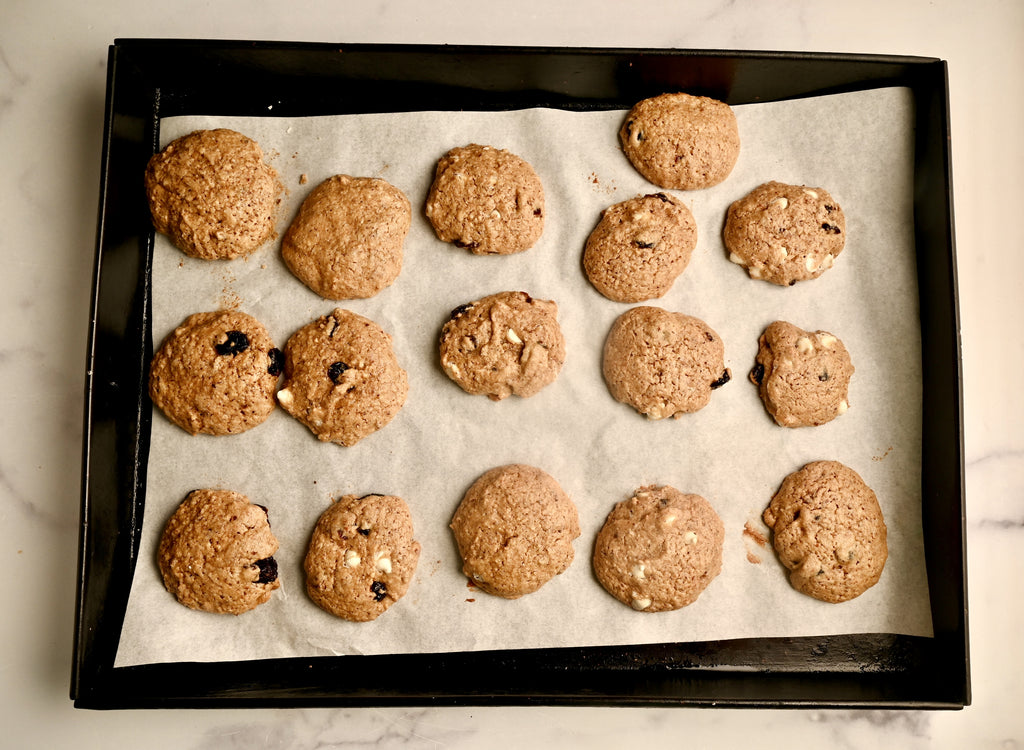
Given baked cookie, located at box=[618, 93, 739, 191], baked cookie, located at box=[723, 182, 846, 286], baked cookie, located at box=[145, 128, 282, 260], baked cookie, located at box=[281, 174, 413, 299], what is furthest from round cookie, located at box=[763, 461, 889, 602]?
baked cookie, located at box=[145, 128, 282, 260]

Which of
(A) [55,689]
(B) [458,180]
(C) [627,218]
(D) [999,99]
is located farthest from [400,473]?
(D) [999,99]

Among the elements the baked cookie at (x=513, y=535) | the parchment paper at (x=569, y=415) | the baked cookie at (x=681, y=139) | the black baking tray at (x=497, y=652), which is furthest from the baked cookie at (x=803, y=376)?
the baked cookie at (x=513, y=535)

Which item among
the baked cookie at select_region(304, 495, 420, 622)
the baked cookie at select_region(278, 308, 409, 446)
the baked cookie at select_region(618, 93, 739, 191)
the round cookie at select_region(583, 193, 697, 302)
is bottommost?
the baked cookie at select_region(304, 495, 420, 622)

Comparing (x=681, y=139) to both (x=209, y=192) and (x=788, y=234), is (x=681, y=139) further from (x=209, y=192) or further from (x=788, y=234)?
(x=209, y=192)

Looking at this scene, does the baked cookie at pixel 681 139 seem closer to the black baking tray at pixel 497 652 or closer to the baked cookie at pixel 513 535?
the black baking tray at pixel 497 652

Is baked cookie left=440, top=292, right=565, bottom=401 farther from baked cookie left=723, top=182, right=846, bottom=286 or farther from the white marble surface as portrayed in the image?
the white marble surface
